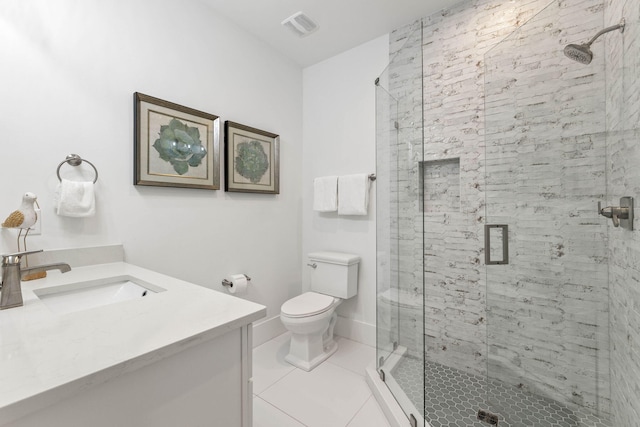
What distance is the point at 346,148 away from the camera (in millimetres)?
2512

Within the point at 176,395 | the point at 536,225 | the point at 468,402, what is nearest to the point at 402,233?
the point at 536,225

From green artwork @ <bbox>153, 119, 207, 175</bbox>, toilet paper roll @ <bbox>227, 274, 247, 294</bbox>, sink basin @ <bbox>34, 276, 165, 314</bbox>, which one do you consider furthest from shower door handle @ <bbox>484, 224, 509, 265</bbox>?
green artwork @ <bbox>153, 119, 207, 175</bbox>

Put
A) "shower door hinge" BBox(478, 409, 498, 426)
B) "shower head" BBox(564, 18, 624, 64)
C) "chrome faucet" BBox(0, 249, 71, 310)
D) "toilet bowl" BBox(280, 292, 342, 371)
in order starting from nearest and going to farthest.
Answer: "chrome faucet" BBox(0, 249, 71, 310) → "shower head" BBox(564, 18, 624, 64) → "shower door hinge" BBox(478, 409, 498, 426) → "toilet bowl" BBox(280, 292, 342, 371)

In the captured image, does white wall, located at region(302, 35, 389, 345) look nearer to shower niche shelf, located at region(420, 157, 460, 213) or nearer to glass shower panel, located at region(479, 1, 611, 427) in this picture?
shower niche shelf, located at region(420, 157, 460, 213)

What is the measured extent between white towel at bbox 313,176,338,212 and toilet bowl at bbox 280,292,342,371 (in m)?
0.75

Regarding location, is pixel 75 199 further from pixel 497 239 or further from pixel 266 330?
pixel 497 239

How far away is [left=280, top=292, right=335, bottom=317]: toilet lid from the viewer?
1.96 meters

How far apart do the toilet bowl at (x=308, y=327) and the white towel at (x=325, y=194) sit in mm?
752

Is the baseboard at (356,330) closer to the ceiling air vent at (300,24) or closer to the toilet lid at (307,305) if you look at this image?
the toilet lid at (307,305)

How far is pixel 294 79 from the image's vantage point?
2719mm

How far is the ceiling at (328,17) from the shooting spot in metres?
1.98

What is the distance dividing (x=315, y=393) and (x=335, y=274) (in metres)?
0.86

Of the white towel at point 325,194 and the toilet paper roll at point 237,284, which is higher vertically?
the white towel at point 325,194

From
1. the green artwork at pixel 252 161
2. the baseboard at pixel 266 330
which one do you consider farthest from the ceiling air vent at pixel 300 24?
the baseboard at pixel 266 330
